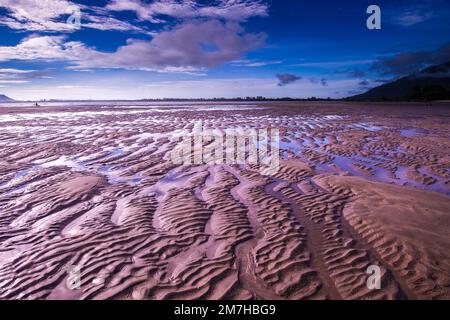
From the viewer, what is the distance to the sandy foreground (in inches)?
152

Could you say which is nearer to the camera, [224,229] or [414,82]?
[224,229]

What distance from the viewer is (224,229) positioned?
5.41 m

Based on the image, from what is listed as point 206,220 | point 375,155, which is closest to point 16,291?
point 206,220

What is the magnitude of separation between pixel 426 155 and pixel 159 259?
38.7ft

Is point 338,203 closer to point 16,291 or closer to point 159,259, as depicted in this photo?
point 159,259

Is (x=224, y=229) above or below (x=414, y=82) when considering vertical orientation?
below

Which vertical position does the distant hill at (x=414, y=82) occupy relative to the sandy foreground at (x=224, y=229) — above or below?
above

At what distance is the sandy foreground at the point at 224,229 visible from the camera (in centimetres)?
386

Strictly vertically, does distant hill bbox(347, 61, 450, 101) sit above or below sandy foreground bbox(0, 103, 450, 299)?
above

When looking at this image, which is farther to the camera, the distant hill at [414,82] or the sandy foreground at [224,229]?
the distant hill at [414,82]

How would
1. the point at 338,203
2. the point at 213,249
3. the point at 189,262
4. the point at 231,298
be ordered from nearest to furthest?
the point at 231,298 → the point at 189,262 → the point at 213,249 → the point at 338,203

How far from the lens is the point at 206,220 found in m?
5.80

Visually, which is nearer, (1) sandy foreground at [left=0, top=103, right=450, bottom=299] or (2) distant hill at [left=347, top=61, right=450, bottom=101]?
(1) sandy foreground at [left=0, top=103, right=450, bottom=299]

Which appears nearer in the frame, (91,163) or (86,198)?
(86,198)
